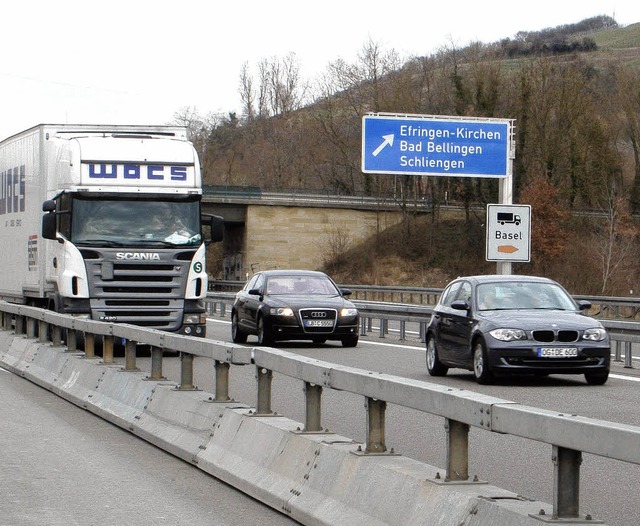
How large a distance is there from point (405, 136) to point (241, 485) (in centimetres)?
2987

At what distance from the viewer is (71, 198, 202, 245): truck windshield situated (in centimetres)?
2209

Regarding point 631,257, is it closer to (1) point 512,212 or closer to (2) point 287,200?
(2) point 287,200

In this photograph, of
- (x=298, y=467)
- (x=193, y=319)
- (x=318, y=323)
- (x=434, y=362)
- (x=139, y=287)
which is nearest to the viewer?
(x=298, y=467)

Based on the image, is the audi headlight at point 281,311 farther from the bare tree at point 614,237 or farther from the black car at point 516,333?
the bare tree at point 614,237

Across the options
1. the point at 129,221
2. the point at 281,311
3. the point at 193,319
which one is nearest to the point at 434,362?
the point at 193,319

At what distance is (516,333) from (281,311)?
31.3 feet

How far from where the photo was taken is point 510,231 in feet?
105

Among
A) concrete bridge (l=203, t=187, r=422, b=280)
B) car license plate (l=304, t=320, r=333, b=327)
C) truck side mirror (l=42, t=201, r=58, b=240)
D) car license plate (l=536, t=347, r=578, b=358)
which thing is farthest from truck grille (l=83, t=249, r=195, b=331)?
concrete bridge (l=203, t=187, r=422, b=280)

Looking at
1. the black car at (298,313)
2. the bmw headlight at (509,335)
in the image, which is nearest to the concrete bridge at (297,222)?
the black car at (298,313)

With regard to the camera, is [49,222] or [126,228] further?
[126,228]

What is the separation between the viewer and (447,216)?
84.8 m

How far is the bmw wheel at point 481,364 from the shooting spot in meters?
17.1

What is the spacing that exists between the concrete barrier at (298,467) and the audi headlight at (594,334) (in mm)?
6356

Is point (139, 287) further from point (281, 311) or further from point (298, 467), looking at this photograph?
point (298, 467)
